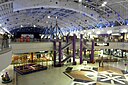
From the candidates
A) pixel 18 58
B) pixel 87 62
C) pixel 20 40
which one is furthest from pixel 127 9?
pixel 18 58

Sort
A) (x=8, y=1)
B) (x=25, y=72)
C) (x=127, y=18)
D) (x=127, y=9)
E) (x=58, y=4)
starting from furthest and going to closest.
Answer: (x=127, y=18)
(x=127, y=9)
(x=58, y=4)
(x=8, y=1)
(x=25, y=72)

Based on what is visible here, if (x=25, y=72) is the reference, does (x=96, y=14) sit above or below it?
above

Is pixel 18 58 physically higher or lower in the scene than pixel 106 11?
lower

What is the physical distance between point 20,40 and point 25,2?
7.41 m

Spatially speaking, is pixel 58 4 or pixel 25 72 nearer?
pixel 25 72

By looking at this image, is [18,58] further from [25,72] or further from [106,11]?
[106,11]

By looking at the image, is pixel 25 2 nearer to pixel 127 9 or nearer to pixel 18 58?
pixel 18 58

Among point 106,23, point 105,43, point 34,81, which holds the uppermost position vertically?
point 106,23

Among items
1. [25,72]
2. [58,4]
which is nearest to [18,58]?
[25,72]

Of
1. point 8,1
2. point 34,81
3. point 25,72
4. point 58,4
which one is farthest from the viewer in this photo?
point 58,4

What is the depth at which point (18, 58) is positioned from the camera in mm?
31016

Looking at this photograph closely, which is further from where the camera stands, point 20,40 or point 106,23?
point 106,23

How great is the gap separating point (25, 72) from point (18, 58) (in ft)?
32.4

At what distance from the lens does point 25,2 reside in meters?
25.9
